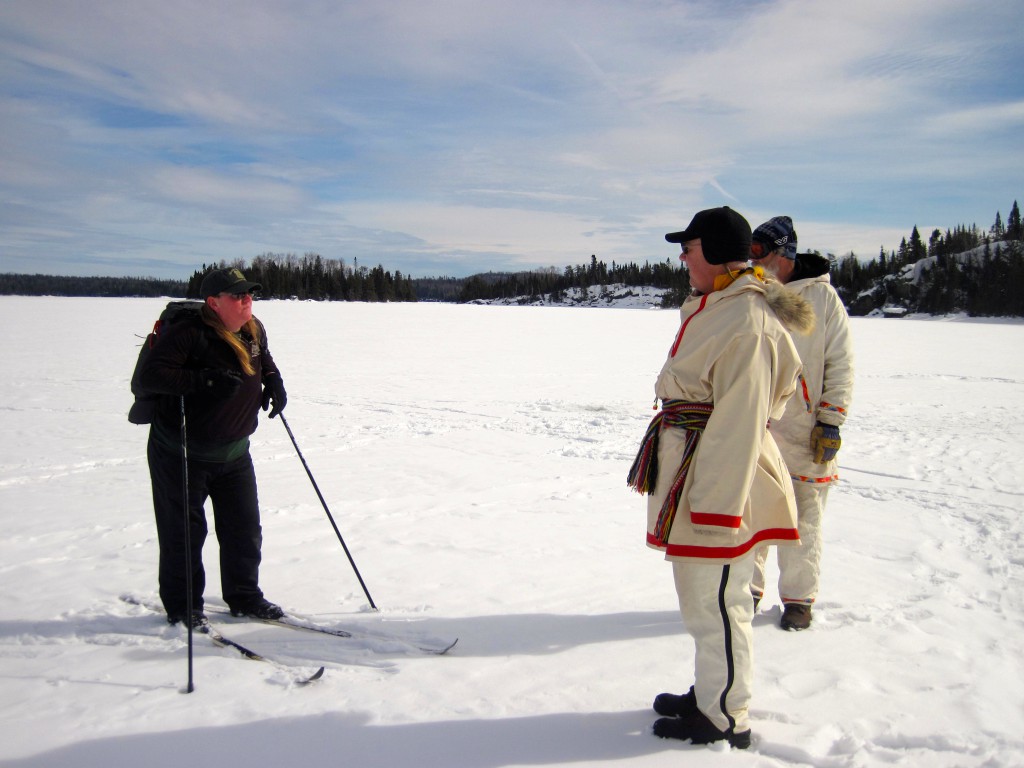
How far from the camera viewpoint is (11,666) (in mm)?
3041

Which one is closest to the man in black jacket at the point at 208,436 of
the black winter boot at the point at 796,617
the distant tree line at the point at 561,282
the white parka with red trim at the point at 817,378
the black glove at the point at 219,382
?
the black glove at the point at 219,382

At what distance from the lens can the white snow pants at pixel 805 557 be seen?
11.6 ft

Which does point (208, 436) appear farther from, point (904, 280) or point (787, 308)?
point (904, 280)

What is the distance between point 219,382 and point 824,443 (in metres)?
3.20

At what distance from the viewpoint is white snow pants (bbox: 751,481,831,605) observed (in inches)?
139

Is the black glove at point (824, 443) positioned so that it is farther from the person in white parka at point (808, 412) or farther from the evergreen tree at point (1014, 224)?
the evergreen tree at point (1014, 224)

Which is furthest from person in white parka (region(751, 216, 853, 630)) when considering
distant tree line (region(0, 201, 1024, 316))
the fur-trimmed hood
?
distant tree line (region(0, 201, 1024, 316))

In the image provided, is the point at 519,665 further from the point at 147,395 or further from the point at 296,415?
the point at 296,415

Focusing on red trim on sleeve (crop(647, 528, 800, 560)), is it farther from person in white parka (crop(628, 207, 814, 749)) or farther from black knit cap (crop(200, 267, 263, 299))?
black knit cap (crop(200, 267, 263, 299))

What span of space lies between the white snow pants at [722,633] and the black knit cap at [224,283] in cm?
253

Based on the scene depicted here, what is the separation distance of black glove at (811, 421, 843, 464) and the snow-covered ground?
0.94 m

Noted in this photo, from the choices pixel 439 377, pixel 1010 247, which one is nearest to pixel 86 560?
pixel 439 377

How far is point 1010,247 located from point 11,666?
102 meters

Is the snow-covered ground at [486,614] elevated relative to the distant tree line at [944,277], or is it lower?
lower
